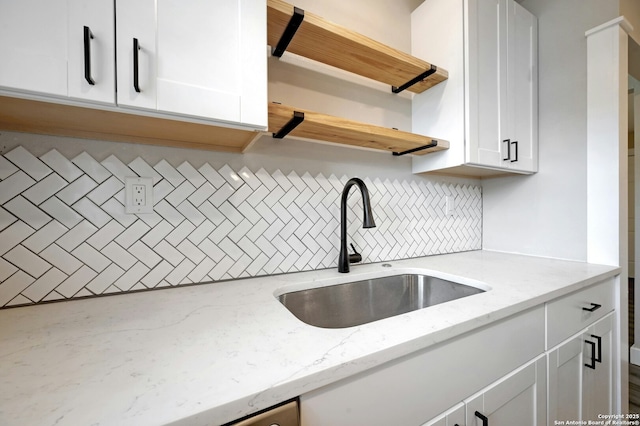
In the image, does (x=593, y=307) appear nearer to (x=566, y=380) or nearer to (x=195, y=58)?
(x=566, y=380)

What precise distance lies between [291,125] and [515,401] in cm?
114

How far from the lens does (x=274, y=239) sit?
1.11m

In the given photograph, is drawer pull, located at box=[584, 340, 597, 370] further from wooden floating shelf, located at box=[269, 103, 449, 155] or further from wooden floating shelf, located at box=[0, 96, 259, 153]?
wooden floating shelf, located at box=[0, 96, 259, 153]

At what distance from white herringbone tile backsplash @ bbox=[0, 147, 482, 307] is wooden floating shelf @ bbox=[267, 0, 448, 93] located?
0.51m

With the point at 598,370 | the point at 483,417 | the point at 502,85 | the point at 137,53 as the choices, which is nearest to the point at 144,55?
the point at 137,53

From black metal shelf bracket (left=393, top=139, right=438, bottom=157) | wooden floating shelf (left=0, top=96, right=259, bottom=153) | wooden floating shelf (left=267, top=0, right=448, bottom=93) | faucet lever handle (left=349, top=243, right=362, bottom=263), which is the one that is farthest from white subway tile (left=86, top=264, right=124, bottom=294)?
black metal shelf bracket (left=393, top=139, right=438, bottom=157)

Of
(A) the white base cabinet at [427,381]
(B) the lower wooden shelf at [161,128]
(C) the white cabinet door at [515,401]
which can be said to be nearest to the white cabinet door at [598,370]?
(C) the white cabinet door at [515,401]

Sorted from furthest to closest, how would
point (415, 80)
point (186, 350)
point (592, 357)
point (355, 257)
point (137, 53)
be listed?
point (415, 80), point (355, 257), point (592, 357), point (137, 53), point (186, 350)

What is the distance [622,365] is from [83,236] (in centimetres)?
240

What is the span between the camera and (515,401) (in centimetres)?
79

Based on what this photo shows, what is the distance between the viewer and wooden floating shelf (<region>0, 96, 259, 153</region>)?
2.11ft

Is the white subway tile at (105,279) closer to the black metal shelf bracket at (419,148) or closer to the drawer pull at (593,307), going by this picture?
the black metal shelf bracket at (419,148)

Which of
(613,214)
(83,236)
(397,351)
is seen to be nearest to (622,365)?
(613,214)

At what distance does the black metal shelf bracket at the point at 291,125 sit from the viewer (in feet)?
2.85
